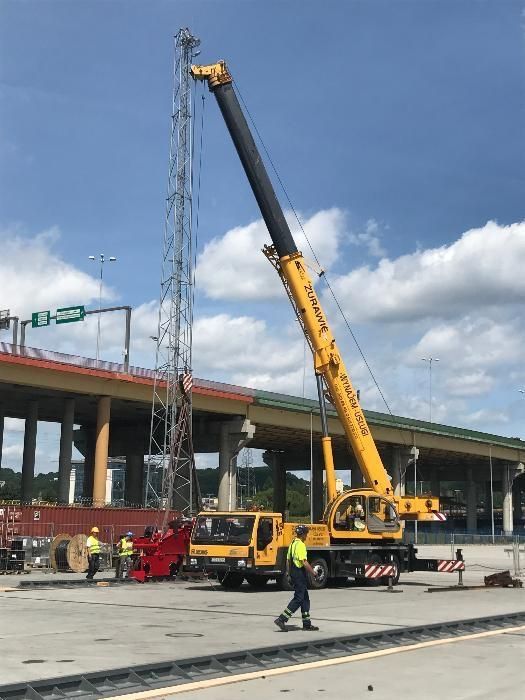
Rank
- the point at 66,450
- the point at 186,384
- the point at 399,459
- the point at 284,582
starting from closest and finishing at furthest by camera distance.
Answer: the point at 284,582, the point at 186,384, the point at 66,450, the point at 399,459

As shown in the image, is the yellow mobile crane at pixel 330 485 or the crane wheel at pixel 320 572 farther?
the yellow mobile crane at pixel 330 485

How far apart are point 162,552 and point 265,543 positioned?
4.87 m

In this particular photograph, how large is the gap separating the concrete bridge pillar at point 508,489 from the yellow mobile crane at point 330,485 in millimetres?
81179

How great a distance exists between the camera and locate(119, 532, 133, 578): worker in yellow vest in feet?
89.6

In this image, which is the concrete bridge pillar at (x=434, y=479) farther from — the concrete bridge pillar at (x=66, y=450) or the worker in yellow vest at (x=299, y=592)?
the worker in yellow vest at (x=299, y=592)

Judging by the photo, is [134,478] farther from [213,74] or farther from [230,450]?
[213,74]

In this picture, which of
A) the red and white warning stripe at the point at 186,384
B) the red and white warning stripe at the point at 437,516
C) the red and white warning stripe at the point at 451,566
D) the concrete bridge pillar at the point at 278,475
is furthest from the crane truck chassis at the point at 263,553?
the concrete bridge pillar at the point at 278,475

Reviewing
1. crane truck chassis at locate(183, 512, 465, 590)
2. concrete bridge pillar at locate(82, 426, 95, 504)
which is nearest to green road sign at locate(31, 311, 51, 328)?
concrete bridge pillar at locate(82, 426, 95, 504)

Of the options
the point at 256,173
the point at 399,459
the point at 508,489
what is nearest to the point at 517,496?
the point at 508,489

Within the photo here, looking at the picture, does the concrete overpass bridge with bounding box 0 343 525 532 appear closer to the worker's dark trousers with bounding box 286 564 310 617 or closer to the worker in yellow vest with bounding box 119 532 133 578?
the worker in yellow vest with bounding box 119 532 133 578

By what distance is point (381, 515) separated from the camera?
2684cm

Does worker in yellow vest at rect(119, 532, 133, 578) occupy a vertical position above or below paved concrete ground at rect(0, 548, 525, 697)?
above

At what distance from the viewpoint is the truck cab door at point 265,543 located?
23859 mm

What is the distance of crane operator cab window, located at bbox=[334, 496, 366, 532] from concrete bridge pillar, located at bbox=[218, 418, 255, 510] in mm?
35499
